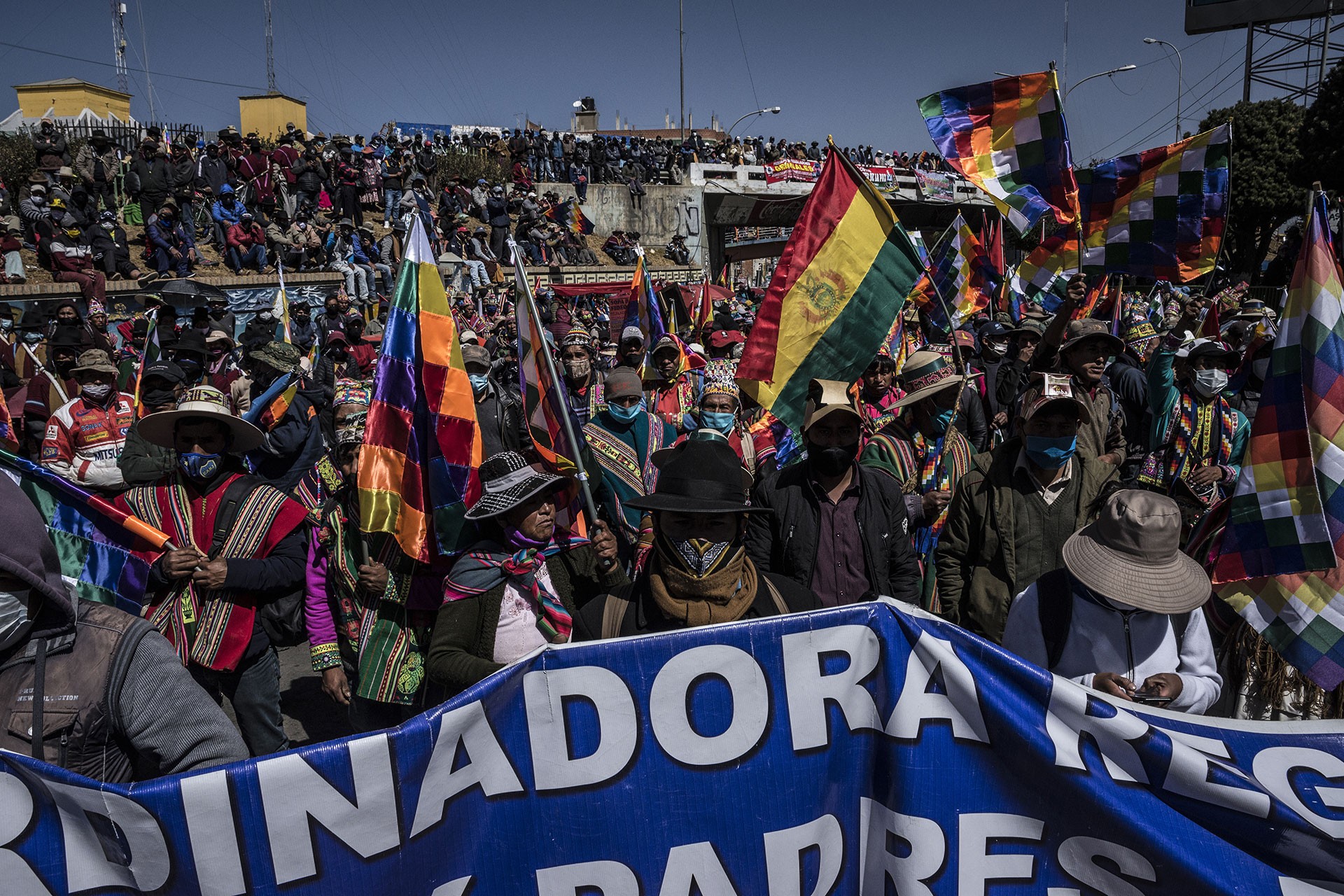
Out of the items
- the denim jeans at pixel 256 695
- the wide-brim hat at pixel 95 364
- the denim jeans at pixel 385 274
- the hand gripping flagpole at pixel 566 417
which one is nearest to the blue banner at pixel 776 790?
the hand gripping flagpole at pixel 566 417

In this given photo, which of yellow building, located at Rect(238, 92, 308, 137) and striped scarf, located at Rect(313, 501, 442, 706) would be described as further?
yellow building, located at Rect(238, 92, 308, 137)

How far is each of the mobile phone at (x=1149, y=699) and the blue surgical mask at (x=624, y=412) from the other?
123 inches

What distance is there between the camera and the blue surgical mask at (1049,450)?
3.62 meters

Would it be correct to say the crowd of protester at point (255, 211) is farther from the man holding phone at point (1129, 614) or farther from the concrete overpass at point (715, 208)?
the man holding phone at point (1129, 614)

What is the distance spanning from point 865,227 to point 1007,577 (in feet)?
7.01

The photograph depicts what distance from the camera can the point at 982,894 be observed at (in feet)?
7.46

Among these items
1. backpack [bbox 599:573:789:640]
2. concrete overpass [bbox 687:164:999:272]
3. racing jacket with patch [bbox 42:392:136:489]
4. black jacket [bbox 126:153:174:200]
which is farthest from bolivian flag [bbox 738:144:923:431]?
concrete overpass [bbox 687:164:999:272]

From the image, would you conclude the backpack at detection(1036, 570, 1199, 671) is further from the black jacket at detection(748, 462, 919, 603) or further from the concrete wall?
the concrete wall

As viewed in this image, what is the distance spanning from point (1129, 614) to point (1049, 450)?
3.39ft

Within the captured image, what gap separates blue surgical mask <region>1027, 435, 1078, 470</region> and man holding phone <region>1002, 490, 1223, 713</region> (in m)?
0.80

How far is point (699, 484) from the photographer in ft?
9.32

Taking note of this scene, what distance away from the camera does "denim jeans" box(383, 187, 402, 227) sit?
74.3 feet

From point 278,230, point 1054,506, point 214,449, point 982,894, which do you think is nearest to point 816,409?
point 1054,506

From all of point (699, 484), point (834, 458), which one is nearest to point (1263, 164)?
point (834, 458)
